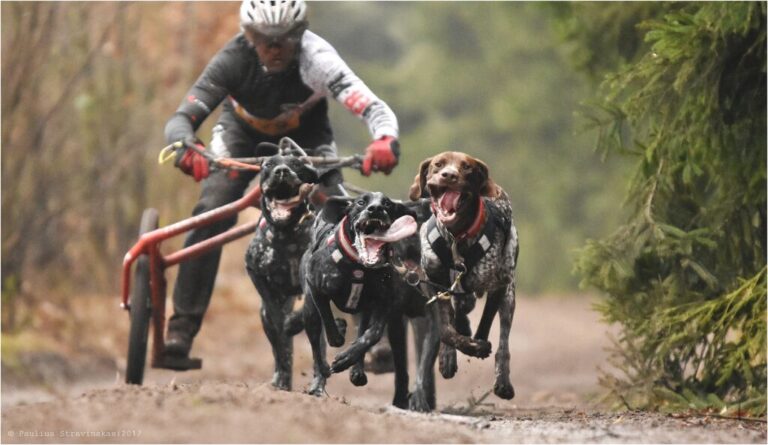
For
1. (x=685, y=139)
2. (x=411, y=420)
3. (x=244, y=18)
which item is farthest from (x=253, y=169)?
(x=685, y=139)

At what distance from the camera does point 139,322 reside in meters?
9.66

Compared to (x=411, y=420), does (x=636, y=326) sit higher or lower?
higher

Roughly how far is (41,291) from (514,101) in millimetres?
17293

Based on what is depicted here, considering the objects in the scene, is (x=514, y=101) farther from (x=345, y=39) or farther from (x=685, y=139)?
(x=685, y=139)

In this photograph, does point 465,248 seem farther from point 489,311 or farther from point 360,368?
point 360,368

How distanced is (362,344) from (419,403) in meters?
0.64

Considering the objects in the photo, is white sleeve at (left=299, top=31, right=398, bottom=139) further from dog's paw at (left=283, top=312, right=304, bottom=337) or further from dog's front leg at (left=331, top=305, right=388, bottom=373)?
dog's front leg at (left=331, top=305, right=388, bottom=373)

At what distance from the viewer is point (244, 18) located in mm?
9570

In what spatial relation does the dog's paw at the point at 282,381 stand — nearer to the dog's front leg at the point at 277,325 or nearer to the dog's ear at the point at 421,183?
the dog's front leg at the point at 277,325

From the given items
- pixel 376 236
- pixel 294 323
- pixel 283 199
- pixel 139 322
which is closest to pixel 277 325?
pixel 294 323

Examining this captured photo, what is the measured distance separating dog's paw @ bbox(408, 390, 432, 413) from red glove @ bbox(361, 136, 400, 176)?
4.46 feet

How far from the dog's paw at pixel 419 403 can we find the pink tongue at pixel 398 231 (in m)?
1.08

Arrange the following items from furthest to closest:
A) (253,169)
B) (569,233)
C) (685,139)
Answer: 1. (569,233)
2. (685,139)
3. (253,169)

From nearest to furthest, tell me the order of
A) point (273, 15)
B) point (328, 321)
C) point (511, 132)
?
point (328, 321), point (273, 15), point (511, 132)
